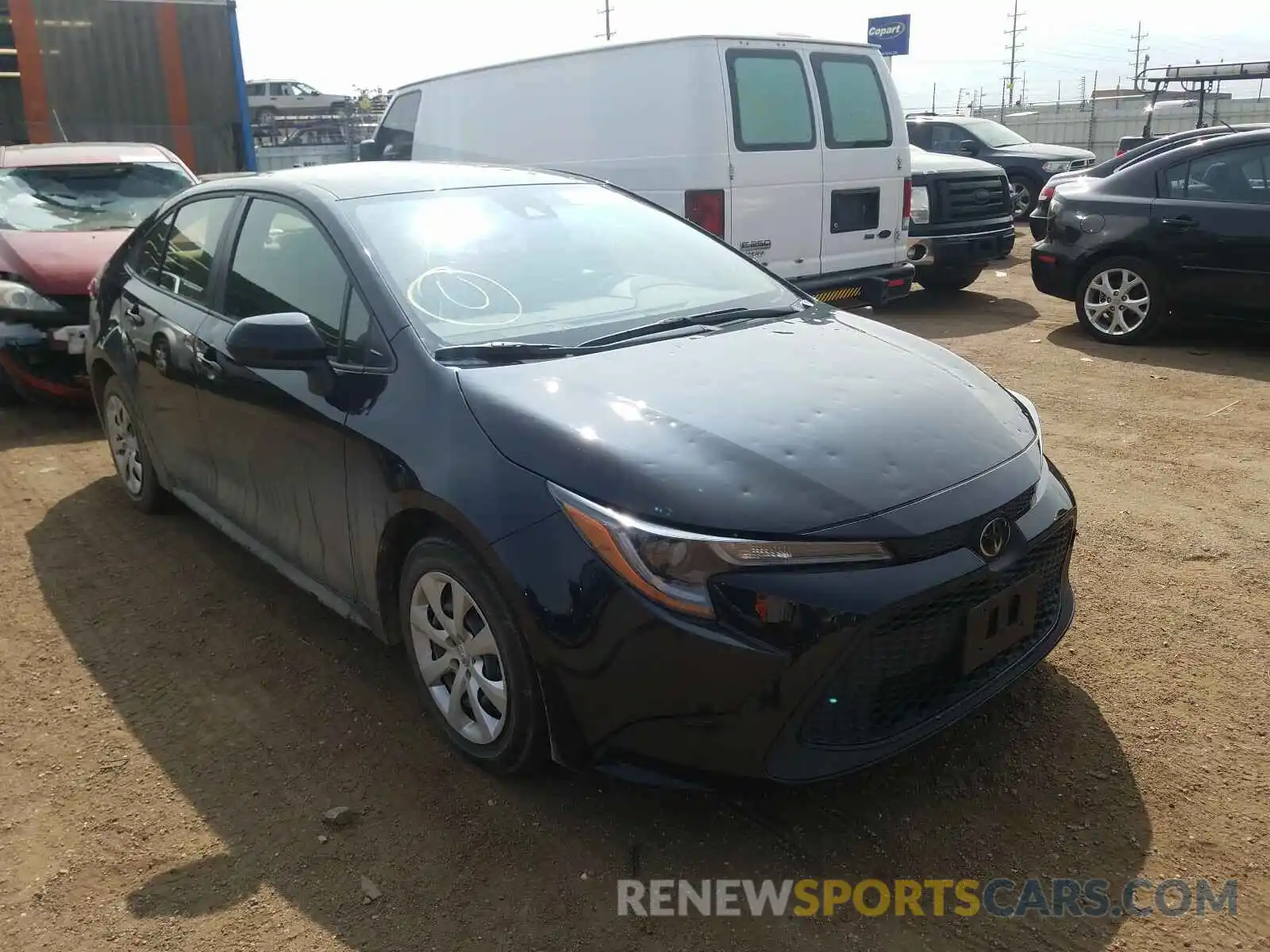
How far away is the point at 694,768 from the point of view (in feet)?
8.18

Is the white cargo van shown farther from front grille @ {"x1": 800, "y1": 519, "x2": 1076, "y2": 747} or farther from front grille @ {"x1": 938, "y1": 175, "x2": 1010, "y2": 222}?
front grille @ {"x1": 800, "y1": 519, "x2": 1076, "y2": 747}

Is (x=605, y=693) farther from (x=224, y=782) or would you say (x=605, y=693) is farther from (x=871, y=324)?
(x=871, y=324)

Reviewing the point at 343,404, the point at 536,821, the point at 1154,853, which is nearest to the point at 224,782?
the point at 536,821

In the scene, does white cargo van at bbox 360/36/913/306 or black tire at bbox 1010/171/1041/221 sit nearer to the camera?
white cargo van at bbox 360/36/913/306

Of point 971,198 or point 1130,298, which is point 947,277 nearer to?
point 971,198

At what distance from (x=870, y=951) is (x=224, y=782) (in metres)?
1.83

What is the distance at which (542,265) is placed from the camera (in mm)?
3555

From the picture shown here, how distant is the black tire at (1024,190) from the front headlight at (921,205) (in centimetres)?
739

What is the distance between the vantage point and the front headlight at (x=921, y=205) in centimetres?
1020

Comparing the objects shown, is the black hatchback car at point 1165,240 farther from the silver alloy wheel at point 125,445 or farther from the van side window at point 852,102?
the silver alloy wheel at point 125,445

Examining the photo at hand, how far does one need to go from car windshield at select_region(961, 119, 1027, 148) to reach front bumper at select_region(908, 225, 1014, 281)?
766 centimetres

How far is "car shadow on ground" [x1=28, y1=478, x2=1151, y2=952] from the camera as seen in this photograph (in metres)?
2.46

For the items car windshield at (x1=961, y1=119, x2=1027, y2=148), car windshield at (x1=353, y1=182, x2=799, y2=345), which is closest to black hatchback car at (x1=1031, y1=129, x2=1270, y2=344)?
car windshield at (x1=353, y1=182, x2=799, y2=345)

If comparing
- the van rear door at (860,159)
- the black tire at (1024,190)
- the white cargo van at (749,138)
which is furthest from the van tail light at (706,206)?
the black tire at (1024,190)
